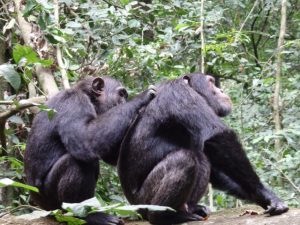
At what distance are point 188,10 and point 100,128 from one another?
3.43 m

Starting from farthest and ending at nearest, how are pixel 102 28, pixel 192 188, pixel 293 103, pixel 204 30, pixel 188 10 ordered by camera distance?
pixel 293 103 → pixel 188 10 → pixel 204 30 → pixel 102 28 → pixel 192 188

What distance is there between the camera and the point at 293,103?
7809 millimetres

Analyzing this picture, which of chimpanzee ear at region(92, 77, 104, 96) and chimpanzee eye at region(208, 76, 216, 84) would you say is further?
chimpanzee eye at region(208, 76, 216, 84)

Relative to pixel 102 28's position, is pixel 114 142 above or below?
below

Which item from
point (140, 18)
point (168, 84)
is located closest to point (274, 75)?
point (140, 18)

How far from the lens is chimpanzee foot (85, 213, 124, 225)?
4031mm

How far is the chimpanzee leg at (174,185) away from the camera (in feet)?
13.4

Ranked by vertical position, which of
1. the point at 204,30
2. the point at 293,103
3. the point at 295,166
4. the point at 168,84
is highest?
the point at 204,30

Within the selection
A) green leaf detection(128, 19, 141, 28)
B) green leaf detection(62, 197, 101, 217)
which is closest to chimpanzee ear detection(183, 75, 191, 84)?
green leaf detection(128, 19, 141, 28)

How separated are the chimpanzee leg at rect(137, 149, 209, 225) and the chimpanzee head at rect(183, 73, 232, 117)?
0.78 metres

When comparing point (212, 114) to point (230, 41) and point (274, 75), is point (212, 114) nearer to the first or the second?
point (230, 41)

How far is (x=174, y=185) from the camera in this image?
407cm

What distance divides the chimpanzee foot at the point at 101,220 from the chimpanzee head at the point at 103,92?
1.11 metres

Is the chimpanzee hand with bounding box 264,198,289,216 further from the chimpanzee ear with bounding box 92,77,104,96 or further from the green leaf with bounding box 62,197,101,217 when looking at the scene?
the green leaf with bounding box 62,197,101,217
